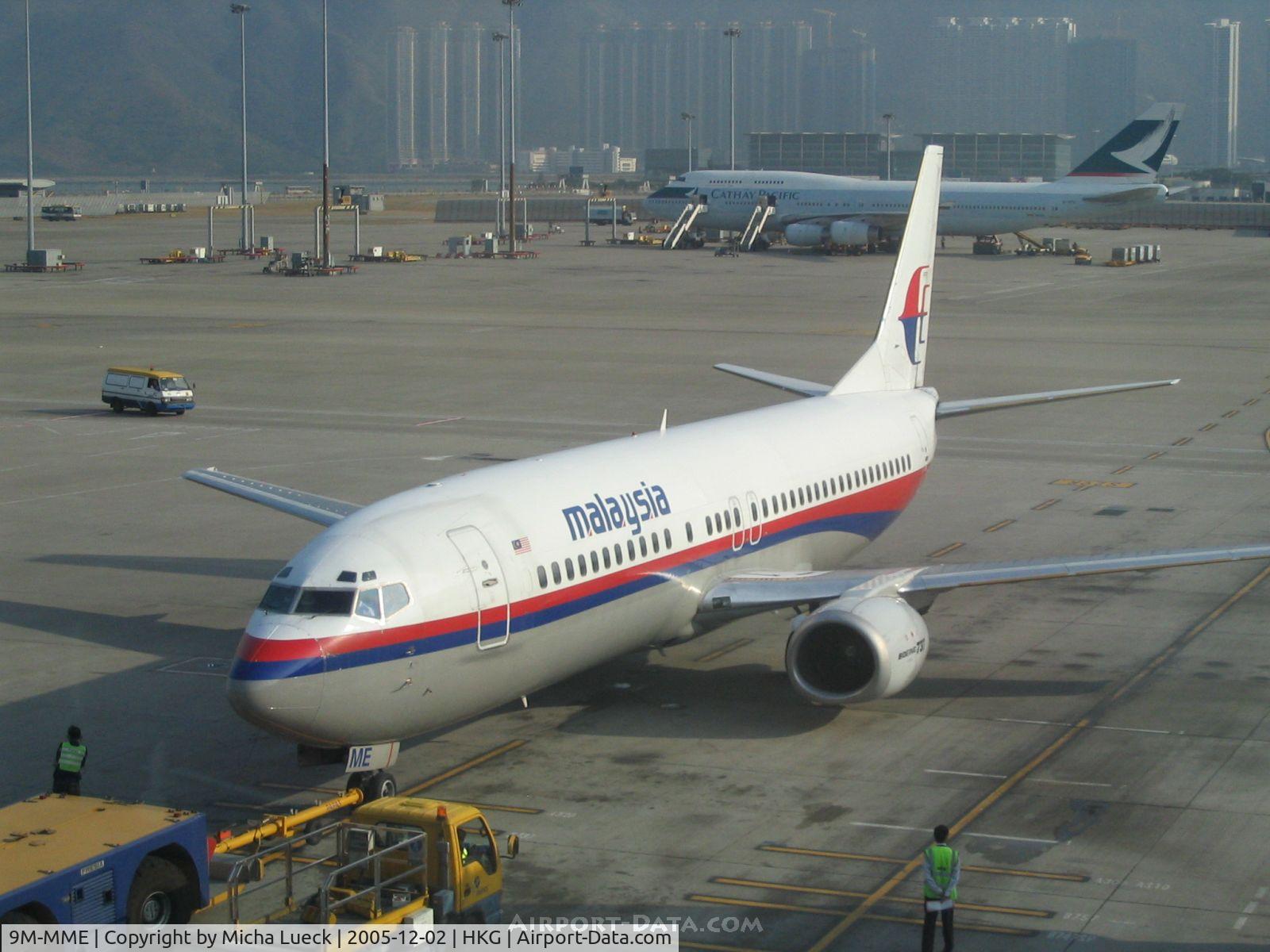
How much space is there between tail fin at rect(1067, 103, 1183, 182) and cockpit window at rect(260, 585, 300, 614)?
134351 mm

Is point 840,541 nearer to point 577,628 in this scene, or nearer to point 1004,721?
point 1004,721

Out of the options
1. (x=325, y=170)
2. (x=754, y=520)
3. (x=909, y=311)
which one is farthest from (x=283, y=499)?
(x=325, y=170)

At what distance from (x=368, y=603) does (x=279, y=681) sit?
64.0 inches

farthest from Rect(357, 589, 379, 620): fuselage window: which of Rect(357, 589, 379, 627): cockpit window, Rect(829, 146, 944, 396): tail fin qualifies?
Rect(829, 146, 944, 396): tail fin

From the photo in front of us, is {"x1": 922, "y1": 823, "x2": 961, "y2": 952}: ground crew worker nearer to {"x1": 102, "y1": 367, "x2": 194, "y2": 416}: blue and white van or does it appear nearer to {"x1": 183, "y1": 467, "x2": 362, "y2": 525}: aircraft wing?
{"x1": 183, "y1": 467, "x2": 362, "y2": 525}: aircraft wing

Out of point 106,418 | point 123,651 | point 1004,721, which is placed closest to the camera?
point 1004,721

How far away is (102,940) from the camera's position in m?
16.8

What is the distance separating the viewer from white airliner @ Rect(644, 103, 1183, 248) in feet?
479

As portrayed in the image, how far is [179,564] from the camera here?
121 feet

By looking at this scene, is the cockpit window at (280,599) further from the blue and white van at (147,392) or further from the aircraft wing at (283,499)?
the blue and white van at (147,392)

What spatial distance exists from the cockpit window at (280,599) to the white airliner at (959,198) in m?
129

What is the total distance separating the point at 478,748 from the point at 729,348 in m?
53.5

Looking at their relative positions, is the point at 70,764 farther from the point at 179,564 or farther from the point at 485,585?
the point at 179,564

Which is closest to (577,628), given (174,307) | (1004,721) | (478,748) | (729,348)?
(478,748)
